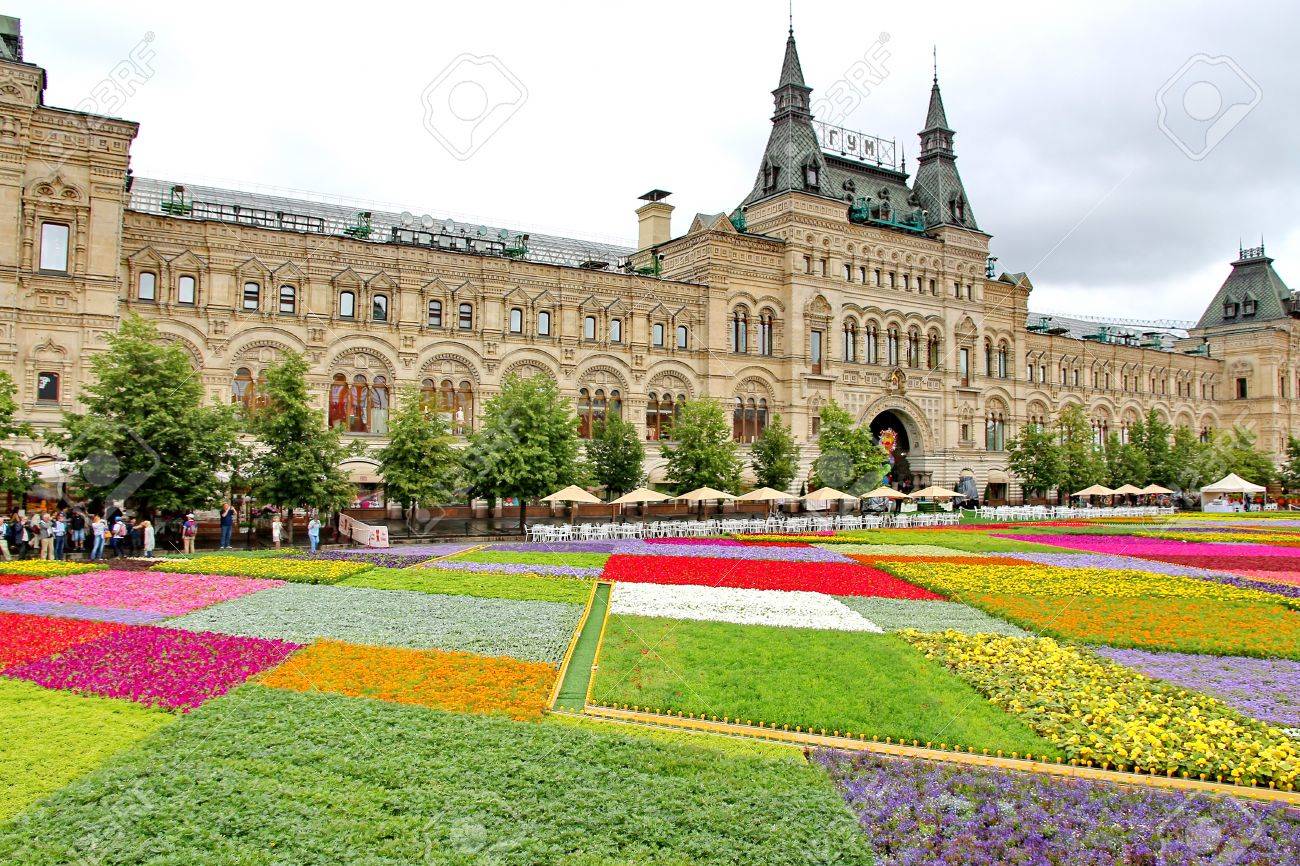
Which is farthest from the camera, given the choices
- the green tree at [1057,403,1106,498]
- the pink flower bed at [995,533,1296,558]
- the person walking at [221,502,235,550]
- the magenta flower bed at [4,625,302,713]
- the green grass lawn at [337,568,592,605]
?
the green tree at [1057,403,1106,498]

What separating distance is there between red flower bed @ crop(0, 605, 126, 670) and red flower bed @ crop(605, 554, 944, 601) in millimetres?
13774

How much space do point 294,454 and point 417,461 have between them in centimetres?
532

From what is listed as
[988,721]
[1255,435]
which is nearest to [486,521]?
[988,721]

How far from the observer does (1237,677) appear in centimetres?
1734

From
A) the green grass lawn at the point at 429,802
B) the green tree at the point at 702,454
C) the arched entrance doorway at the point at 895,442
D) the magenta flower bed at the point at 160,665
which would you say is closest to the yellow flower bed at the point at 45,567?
the magenta flower bed at the point at 160,665

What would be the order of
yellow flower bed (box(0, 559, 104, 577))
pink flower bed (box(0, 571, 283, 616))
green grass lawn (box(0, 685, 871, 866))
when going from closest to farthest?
green grass lawn (box(0, 685, 871, 866)) < pink flower bed (box(0, 571, 283, 616)) < yellow flower bed (box(0, 559, 104, 577))

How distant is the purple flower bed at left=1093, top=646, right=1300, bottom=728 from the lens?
15.3 metres

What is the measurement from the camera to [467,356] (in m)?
50.9

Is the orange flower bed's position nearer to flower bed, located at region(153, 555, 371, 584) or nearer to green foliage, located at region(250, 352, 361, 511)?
flower bed, located at region(153, 555, 371, 584)

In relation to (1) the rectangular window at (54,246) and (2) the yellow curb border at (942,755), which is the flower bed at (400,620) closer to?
(2) the yellow curb border at (942,755)

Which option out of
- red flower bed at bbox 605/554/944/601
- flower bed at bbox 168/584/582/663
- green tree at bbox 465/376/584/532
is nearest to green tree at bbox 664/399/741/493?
green tree at bbox 465/376/584/532

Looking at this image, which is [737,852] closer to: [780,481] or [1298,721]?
[1298,721]

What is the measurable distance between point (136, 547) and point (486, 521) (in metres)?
17.2

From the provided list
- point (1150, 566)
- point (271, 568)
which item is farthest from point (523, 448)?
point (1150, 566)
